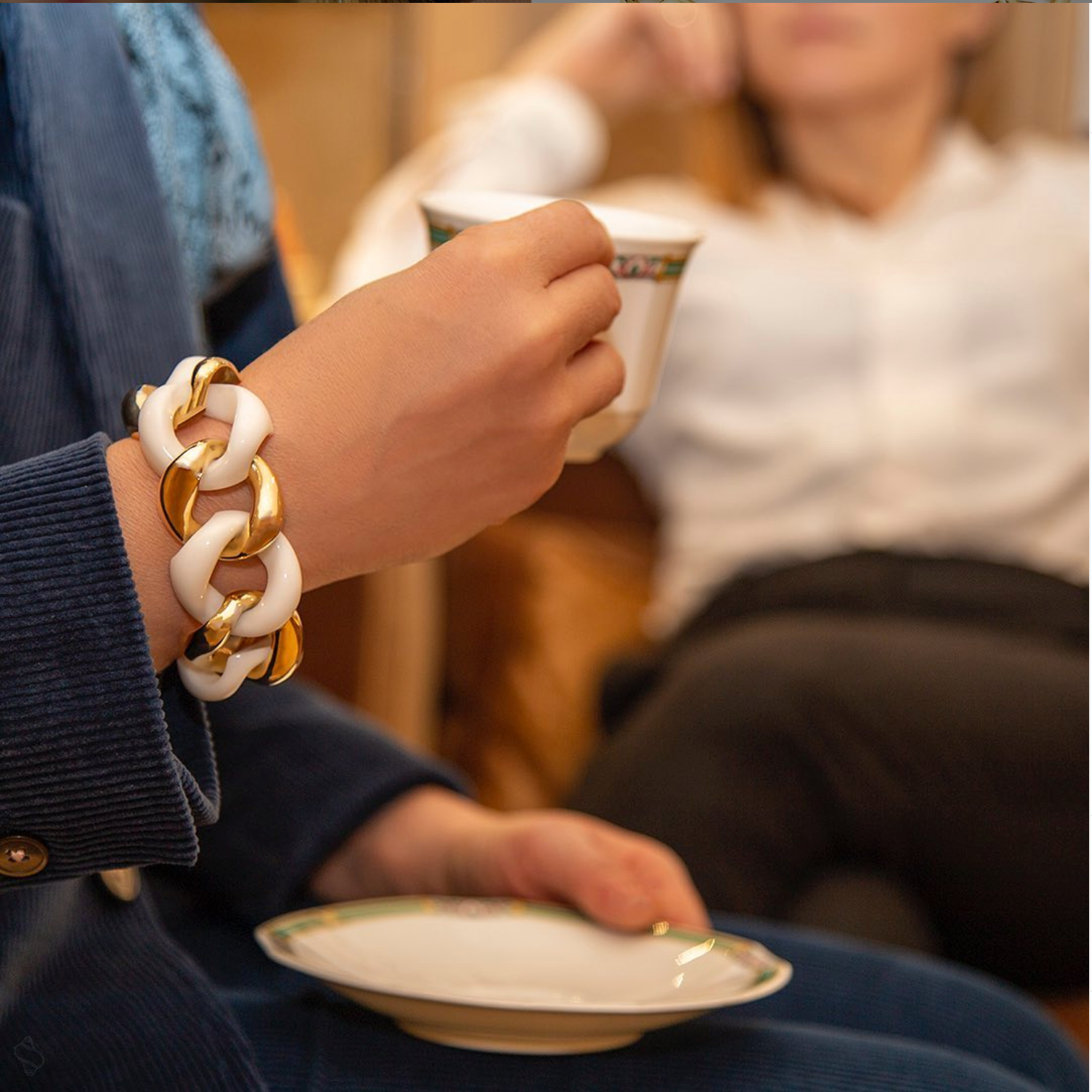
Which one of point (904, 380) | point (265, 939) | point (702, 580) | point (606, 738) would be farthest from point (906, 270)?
point (265, 939)

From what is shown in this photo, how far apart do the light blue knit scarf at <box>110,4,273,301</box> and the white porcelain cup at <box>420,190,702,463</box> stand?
177mm

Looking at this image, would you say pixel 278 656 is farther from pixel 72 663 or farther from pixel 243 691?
pixel 243 691

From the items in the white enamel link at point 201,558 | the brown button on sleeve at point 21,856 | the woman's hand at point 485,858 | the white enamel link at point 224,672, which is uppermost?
the white enamel link at point 201,558

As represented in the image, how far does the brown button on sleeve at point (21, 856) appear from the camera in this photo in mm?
375

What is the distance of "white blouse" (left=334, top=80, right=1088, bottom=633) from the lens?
1413mm

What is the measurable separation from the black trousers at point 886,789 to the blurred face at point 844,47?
707 mm

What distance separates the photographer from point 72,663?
36 cm

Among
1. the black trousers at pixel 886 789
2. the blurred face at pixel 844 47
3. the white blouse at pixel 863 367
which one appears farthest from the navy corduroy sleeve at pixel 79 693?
the blurred face at pixel 844 47

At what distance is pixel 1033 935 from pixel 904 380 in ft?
2.21

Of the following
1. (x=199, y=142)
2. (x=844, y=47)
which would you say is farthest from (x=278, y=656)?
(x=844, y=47)

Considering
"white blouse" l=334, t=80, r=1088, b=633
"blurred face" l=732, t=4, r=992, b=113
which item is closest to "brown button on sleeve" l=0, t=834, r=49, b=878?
"white blouse" l=334, t=80, r=1088, b=633

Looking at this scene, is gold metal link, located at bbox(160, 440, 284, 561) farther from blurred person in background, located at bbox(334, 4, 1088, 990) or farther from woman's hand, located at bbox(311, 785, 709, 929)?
blurred person in background, located at bbox(334, 4, 1088, 990)

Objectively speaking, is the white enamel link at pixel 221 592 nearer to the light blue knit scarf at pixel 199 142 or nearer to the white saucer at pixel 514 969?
the white saucer at pixel 514 969

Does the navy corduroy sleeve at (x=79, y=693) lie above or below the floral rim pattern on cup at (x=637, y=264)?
below
